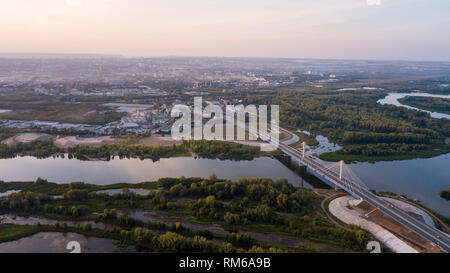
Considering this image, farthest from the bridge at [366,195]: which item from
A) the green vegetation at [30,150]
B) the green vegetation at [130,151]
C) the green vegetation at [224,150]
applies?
the green vegetation at [30,150]

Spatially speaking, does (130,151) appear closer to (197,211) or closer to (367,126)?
(197,211)

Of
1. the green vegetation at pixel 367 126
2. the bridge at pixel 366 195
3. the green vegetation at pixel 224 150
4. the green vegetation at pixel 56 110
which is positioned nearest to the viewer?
the bridge at pixel 366 195

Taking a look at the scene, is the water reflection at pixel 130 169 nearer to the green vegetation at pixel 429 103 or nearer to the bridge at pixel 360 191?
the bridge at pixel 360 191

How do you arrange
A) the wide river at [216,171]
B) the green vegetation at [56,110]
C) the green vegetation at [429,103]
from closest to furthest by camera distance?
the wide river at [216,171] < the green vegetation at [56,110] < the green vegetation at [429,103]

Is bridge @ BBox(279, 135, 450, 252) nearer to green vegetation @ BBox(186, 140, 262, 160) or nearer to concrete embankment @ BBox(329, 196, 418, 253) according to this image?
concrete embankment @ BBox(329, 196, 418, 253)

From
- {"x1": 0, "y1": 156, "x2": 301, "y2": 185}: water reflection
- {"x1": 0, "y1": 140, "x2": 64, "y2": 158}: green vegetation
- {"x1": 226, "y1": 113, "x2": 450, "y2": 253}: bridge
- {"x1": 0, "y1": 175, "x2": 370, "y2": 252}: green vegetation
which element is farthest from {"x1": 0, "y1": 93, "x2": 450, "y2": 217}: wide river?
{"x1": 0, "y1": 175, "x2": 370, "y2": 252}: green vegetation

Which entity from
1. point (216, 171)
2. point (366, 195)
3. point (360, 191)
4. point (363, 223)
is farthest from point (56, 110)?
point (363, 223)
